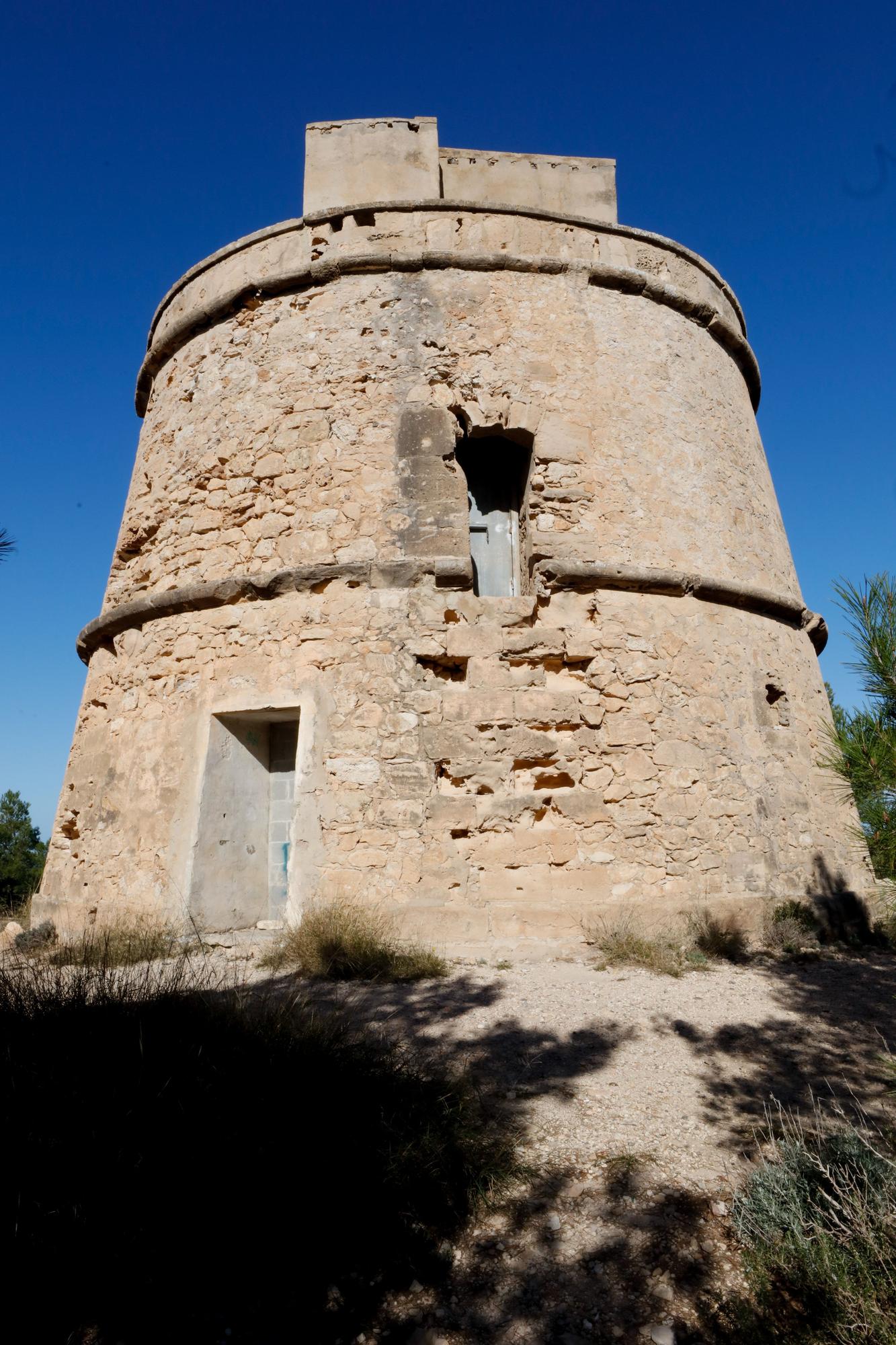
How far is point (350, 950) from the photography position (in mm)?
4555

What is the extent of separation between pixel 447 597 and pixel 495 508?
1390 millimetres

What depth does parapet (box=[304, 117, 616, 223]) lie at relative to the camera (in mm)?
6965

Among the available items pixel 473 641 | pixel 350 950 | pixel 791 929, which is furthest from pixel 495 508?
pixel 791 929

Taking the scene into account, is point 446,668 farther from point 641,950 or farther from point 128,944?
point 128,944

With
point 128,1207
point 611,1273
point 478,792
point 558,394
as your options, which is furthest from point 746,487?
point 128,1207

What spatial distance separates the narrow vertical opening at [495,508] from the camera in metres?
6.49

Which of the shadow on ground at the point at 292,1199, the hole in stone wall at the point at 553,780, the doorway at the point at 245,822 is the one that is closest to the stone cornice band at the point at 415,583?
the doorway at the point at 245,822

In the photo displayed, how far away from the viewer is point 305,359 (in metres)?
6.52

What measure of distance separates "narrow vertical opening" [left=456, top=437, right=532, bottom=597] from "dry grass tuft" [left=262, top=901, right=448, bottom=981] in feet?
9.27

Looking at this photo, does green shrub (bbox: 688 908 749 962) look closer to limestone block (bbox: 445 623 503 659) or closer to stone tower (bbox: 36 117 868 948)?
stone tower (bbox: 36 117 868 948)

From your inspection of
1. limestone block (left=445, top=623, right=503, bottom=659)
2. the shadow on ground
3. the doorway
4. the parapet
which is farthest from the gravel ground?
the parapet

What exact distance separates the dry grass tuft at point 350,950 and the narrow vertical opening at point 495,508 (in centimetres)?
283

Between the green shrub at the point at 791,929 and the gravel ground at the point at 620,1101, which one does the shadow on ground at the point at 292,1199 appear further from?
the green shrub at the point at 791,929

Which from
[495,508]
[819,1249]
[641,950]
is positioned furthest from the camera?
[495,508]
